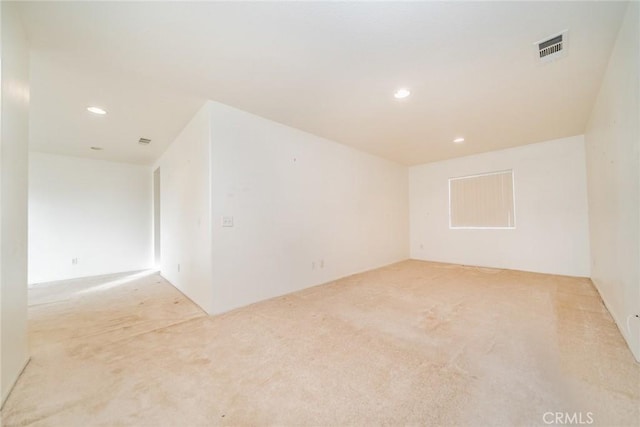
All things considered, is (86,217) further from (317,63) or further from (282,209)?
(317,63)

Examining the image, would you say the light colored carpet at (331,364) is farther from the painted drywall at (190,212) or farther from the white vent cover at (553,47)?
the white vent cover at (553,47)

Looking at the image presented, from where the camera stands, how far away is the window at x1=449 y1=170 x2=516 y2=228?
497 centimetres

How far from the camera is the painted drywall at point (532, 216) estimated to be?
4.21 m

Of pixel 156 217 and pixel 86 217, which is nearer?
pixel 86 217

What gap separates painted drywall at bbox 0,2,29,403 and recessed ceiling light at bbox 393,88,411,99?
3.03 metres

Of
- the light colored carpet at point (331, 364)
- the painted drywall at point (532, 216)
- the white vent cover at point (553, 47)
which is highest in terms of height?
the white vent cover at point (553, 47)

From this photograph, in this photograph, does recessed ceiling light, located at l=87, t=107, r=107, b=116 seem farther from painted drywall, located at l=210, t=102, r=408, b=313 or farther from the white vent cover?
the white vent cover

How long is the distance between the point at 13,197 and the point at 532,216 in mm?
6898

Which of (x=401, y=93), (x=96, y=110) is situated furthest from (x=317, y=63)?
(x=96, y=110)

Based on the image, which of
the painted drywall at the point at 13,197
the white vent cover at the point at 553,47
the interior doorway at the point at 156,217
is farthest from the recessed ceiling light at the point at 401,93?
the interior doorway at the point at 156,217

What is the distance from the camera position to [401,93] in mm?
2691

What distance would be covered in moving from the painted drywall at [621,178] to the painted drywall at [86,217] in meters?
7.58

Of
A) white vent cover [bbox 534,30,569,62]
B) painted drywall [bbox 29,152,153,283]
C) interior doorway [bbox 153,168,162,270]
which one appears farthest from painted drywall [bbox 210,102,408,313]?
painted drywall [bbox 29,152,153,283]

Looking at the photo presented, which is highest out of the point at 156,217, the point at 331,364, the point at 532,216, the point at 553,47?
the point at 553,47
